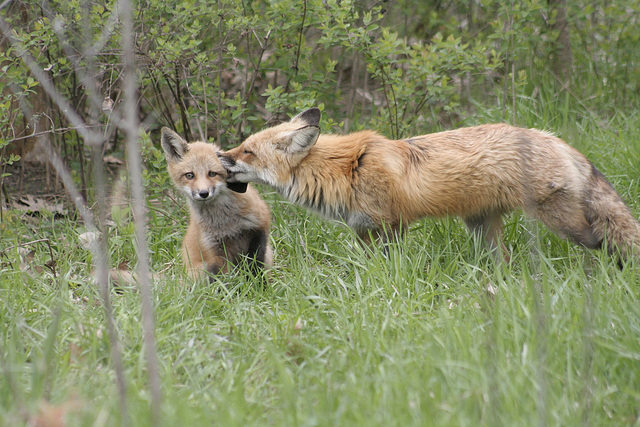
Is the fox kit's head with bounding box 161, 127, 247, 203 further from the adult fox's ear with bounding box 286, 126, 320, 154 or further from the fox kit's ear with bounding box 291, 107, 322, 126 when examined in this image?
the fox kit's ear with bounding box 291, 107, 322, 126

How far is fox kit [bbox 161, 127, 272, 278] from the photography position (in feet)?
15.0

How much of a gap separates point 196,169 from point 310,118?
0.95m

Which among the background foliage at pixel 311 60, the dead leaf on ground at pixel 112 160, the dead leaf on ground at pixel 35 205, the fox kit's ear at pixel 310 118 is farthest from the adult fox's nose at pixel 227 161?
the dead leaf on ground at pixel 112 160

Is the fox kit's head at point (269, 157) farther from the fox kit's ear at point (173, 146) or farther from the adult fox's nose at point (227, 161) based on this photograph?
the fox kit's ear at point (173, 146)

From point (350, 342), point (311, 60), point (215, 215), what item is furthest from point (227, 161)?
point (311, 60)

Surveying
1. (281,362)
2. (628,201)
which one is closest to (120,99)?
(281,362)

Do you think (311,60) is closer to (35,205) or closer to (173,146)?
(173,146)

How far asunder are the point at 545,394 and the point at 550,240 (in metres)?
2.53

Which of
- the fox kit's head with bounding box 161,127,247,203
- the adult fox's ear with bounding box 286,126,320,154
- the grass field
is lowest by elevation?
the grass field

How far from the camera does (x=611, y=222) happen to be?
13.4 feet

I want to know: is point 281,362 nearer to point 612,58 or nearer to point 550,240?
point 550,240

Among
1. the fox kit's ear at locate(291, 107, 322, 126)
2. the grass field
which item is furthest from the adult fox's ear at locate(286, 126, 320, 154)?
the grass field

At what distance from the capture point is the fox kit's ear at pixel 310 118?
4.63m

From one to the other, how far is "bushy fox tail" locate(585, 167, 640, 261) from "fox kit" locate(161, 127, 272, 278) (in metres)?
2.33
